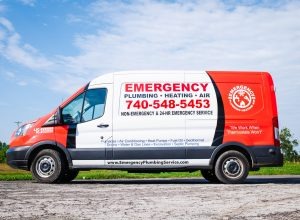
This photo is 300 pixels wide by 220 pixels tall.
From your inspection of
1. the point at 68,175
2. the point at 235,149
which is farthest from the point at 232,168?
the point at 68,175

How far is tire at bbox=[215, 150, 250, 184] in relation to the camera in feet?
33.8

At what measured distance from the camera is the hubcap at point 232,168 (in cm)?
1036

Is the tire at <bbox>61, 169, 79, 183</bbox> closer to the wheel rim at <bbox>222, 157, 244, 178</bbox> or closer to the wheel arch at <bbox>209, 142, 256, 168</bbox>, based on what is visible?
the wheel arch at <bbox>209, 142, 256, 168</bbox>

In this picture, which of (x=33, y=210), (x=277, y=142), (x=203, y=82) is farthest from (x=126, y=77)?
(x=33, y=210)

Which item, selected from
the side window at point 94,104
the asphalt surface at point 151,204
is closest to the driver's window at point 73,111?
the side window at point 94,104

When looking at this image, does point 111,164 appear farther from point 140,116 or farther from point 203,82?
point 203,82

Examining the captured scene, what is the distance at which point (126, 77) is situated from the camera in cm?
1053

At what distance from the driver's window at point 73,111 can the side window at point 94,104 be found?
12 cm

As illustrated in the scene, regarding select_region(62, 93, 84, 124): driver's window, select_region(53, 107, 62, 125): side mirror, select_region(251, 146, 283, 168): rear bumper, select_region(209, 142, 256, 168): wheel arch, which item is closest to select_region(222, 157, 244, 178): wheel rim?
select_region(209, 142, 256, 168): wheel arch

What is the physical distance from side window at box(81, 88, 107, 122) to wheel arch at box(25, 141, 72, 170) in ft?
2.61

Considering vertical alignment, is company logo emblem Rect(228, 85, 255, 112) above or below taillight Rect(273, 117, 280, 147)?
above

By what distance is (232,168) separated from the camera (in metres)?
10.4

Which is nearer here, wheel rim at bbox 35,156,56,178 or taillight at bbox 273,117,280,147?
wheel rim at bbox 35,156,56,178

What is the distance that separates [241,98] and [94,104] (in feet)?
10.9
